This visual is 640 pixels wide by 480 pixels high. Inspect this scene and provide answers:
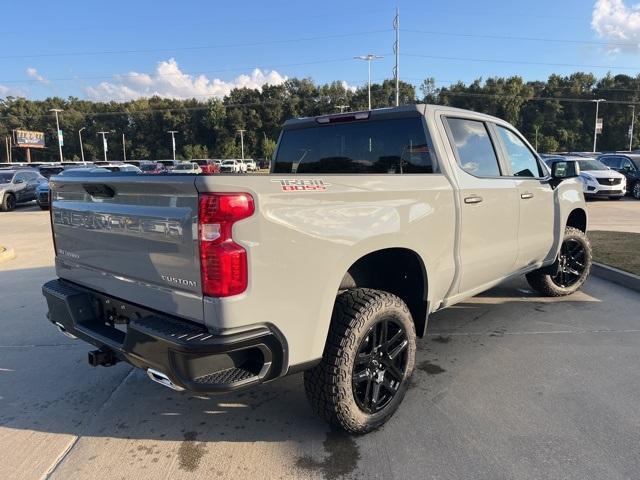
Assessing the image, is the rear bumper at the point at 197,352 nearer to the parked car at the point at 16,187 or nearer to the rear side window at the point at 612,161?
the parked car at the point at 16,187

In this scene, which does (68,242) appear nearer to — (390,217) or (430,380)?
(390,217)

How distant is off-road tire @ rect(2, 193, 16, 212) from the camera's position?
1847cm

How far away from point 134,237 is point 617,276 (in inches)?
246

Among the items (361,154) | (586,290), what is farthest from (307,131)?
(586,290)

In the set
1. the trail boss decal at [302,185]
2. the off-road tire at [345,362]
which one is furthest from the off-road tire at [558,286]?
the trail boss decal at [302,185]

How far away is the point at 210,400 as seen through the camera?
3451 mm

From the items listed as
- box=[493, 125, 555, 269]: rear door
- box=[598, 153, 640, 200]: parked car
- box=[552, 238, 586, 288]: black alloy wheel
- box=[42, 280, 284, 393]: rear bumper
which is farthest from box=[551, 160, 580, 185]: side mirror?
box=[598, 153, 640, 200]: parked car

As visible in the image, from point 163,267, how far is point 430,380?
228 cm

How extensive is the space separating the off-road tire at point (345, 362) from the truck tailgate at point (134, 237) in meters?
0.82

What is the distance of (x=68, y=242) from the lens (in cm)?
314

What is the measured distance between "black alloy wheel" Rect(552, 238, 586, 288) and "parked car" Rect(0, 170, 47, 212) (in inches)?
777

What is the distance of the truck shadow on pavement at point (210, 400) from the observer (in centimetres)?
292

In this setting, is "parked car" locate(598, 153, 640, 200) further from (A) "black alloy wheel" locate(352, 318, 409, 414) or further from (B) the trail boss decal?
(B) the trail boss decal

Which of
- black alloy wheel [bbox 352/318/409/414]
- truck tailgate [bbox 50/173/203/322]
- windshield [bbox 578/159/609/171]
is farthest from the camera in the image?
windshield [bbox 578/159/609/171]
